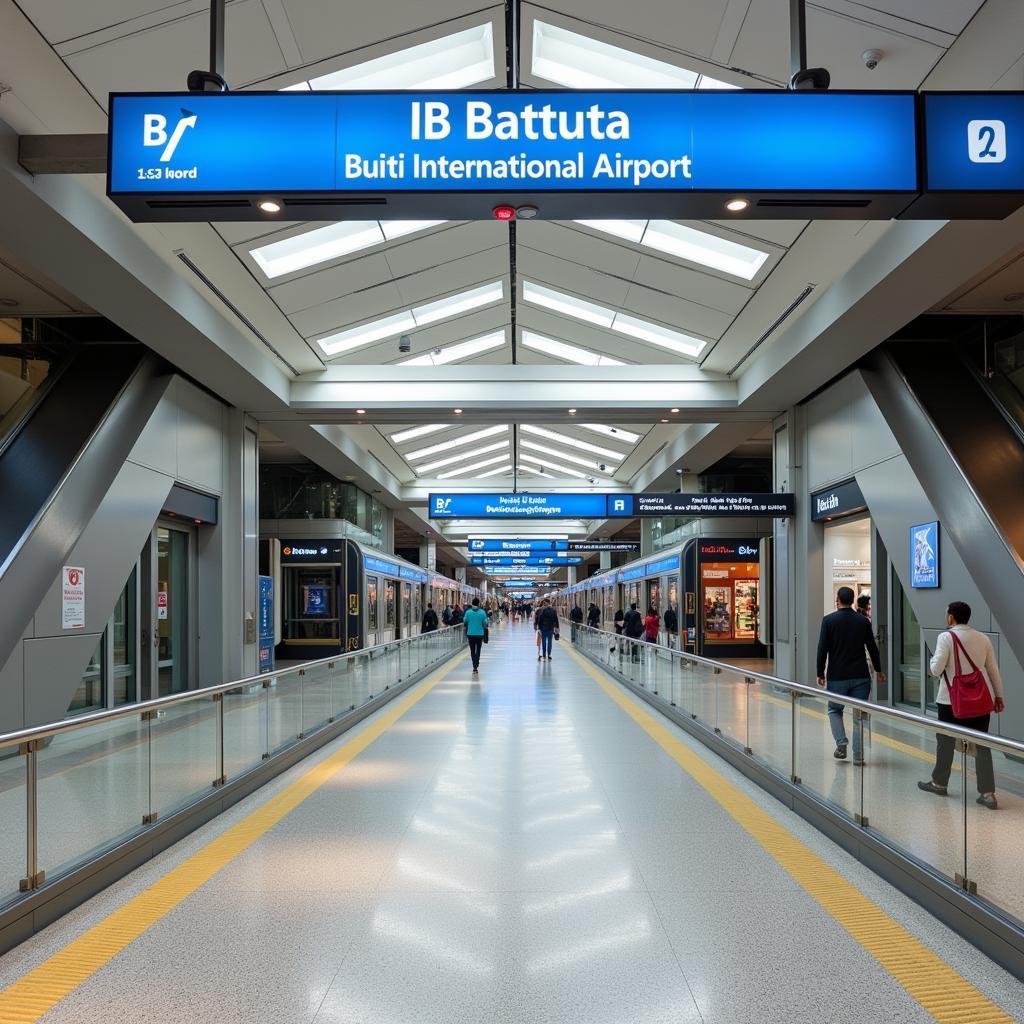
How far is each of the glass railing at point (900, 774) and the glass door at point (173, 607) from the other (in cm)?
784

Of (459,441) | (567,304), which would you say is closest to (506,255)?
(567,304)

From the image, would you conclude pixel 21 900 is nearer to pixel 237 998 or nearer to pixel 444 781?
pixel 237 998

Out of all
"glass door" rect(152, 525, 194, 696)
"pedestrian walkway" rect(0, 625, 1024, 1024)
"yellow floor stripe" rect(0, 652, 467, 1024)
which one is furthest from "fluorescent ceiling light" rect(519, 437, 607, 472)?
"pedestrian walkway" rect(0, 625, 1024, 1024)

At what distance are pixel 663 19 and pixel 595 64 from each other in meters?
1.03

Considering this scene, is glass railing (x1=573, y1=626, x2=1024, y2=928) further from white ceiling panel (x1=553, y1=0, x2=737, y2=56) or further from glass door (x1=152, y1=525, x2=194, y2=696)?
glass door (x1=152, y1=525, x2=194, y2=696)

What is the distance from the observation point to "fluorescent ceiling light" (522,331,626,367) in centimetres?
1386

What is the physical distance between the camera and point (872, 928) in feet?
13.1

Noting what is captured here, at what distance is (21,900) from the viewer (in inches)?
151

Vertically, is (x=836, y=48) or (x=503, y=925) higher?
(x=836, y=48)

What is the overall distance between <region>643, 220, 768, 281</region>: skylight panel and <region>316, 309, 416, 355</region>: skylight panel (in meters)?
3.81

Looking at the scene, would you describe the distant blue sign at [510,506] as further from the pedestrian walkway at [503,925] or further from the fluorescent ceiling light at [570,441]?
the pedestrian walkway at [503,925]

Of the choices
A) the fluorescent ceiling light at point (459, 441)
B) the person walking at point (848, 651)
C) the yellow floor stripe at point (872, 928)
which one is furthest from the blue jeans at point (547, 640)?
the yellow floor stripe at point (872, 928)

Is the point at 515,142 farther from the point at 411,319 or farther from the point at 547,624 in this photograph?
the point at 547,624

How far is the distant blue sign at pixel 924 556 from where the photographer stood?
30.5ft
